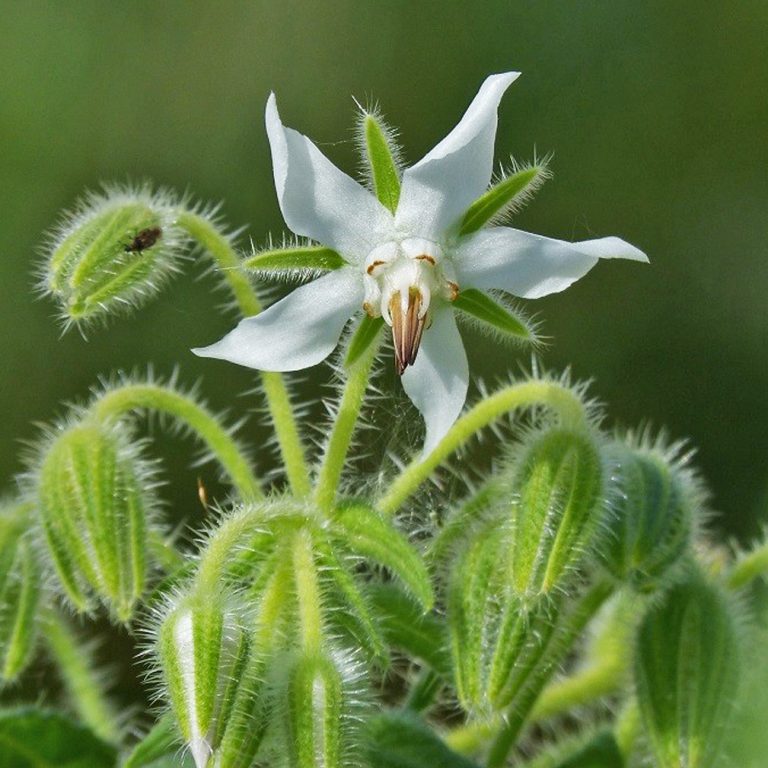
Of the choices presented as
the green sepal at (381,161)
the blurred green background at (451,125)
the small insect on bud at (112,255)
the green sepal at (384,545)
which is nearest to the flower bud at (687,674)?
the green sepal at (384,545)

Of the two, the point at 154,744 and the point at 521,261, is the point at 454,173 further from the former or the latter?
the point at 154,744

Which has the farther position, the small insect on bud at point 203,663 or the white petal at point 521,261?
the white petal at point 521,261

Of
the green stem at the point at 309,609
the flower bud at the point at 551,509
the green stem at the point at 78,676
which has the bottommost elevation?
the green stem at the point at 309,609

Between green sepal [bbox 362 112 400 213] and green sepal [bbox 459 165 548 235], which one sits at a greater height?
green sepal [bbox 362 112 400 213]

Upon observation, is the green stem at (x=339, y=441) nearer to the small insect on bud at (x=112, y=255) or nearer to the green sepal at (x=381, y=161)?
the green sepal at (x=381, y=161)

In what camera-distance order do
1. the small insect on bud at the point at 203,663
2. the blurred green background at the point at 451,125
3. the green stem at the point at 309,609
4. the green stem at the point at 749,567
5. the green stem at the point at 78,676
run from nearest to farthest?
the small insect on bud at the point at 203,663 → the green stem at the point at 309,609 → the green stem at the point at 749,567 → the green stem at the point at 78,676 → the blurred green background at the point at 451,125

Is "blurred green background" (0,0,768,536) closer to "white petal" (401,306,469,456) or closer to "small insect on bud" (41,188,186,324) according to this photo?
"small insect on bud" (41,188,186,324)

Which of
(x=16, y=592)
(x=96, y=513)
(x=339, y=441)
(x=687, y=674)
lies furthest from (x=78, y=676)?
(x=687, y=674)

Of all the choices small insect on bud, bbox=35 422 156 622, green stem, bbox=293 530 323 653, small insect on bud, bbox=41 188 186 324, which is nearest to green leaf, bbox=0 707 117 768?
small insect on bud, bbox=35 422 156 622
